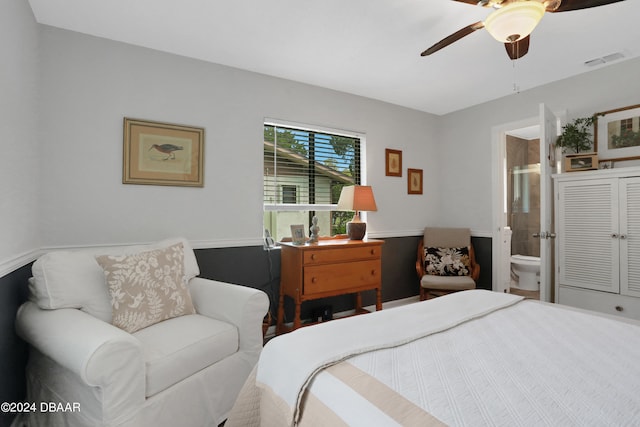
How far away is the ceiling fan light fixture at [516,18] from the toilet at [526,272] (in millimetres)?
3778

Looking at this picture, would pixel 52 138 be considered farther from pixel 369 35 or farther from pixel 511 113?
pixel 511 113

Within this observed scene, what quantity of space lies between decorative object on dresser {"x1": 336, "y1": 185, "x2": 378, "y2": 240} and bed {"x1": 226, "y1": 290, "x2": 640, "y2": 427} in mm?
1816

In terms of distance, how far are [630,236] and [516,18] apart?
2.12 m

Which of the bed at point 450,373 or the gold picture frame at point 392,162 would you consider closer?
the bed at point 450,373

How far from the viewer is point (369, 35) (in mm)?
2438

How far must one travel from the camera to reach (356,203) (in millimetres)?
3262

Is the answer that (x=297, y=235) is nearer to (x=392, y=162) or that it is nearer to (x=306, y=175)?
(x=306, y=175)

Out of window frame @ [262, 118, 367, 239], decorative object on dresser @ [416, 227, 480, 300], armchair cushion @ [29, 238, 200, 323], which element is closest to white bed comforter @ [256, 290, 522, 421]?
armchair cushion @ [29, 238, 200, 323]

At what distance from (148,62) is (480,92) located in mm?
3224

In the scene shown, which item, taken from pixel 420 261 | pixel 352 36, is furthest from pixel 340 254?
pixel 352 36

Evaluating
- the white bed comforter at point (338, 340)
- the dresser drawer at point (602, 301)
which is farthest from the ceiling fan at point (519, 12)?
the dresser drawer at point (602, 301)

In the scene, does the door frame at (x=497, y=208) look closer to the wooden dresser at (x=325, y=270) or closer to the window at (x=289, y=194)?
the wooden dresser at (x=325, y=270)

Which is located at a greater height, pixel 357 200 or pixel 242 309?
pixel 357 200

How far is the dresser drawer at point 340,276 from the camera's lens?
2.88 m
